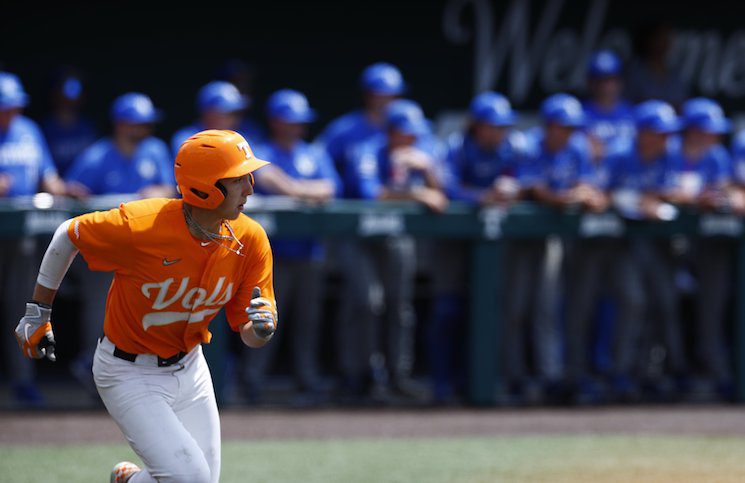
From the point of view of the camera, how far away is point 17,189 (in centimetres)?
700

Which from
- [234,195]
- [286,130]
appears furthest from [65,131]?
[234,195]

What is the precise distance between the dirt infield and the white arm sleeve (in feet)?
7.53

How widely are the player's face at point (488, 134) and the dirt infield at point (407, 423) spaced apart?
1.53 metres

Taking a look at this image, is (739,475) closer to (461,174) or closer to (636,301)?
(636,301)

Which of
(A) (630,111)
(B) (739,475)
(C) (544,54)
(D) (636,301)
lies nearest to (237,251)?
(B) (739,475)

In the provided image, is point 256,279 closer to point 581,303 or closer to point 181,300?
point 181,300

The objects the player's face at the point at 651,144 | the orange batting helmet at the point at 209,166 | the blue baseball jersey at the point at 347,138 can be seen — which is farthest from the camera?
the blue baseball jersey at the point at 347,138

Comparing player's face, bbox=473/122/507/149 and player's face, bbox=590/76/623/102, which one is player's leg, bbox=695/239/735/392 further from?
player's face, bbox=473/122/507/149

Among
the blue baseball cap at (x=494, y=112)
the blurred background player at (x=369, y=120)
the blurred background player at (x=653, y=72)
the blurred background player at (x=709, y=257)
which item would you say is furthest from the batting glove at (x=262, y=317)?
the blurred background player at (x=653, y=72)

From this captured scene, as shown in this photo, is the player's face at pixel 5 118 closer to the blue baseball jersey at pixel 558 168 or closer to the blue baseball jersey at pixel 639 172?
the blue baseball jersey at pixel 558 168

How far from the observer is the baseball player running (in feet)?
12.8

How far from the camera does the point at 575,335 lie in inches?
291

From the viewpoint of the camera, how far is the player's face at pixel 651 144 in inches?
292

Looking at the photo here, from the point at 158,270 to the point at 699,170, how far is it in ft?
15.2
